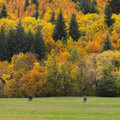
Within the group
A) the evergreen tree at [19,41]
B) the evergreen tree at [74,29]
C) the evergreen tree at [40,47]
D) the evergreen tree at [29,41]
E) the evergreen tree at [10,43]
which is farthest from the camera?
the evergreen tree at [74,29]

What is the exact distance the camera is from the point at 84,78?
238 feet

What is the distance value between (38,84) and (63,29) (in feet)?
138

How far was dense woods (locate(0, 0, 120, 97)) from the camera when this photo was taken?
7225cm

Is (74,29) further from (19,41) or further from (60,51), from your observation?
(19,41)

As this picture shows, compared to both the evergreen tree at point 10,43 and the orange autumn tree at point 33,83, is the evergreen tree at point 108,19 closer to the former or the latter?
the evergreen tree at point 10,43

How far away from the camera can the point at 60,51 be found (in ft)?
330

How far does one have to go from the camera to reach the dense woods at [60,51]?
72.2 meters

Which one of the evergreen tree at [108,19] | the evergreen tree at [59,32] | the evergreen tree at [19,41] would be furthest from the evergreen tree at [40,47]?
the evergreen tree at [108,19]

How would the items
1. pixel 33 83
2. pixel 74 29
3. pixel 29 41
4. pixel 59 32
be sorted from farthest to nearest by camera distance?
1. pixel 59 32
2. pixel 74 29
3. pixel 29 41
4. pixel 33 83

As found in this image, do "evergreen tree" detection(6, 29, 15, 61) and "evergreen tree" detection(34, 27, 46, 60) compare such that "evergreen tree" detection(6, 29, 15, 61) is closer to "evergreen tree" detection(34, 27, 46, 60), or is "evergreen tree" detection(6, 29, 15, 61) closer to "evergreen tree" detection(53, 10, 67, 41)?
"evergreen tree" detection(34, 27, 46, 60)
